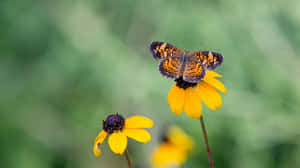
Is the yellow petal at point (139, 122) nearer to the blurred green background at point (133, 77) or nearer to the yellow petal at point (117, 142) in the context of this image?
the yellow petal at point (117, 142)

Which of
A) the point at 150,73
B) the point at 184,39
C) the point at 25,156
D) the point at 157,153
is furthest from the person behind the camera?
the point at 184,39

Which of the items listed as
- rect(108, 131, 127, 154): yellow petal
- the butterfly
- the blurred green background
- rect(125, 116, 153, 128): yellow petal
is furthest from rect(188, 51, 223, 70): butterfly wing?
the blurred green background

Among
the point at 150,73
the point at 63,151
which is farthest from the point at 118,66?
the point at 63,151

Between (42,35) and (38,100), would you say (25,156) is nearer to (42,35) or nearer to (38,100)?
(38,100)

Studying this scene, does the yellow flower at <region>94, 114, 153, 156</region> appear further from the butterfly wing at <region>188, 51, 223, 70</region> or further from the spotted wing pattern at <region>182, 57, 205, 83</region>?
the butterfly wing at <region>188, 51, 223, 70</region>

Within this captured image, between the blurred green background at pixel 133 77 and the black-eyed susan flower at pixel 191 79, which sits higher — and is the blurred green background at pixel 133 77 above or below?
above

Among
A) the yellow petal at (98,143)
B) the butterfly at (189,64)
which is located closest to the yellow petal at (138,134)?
the yellow petal at (98,143)
